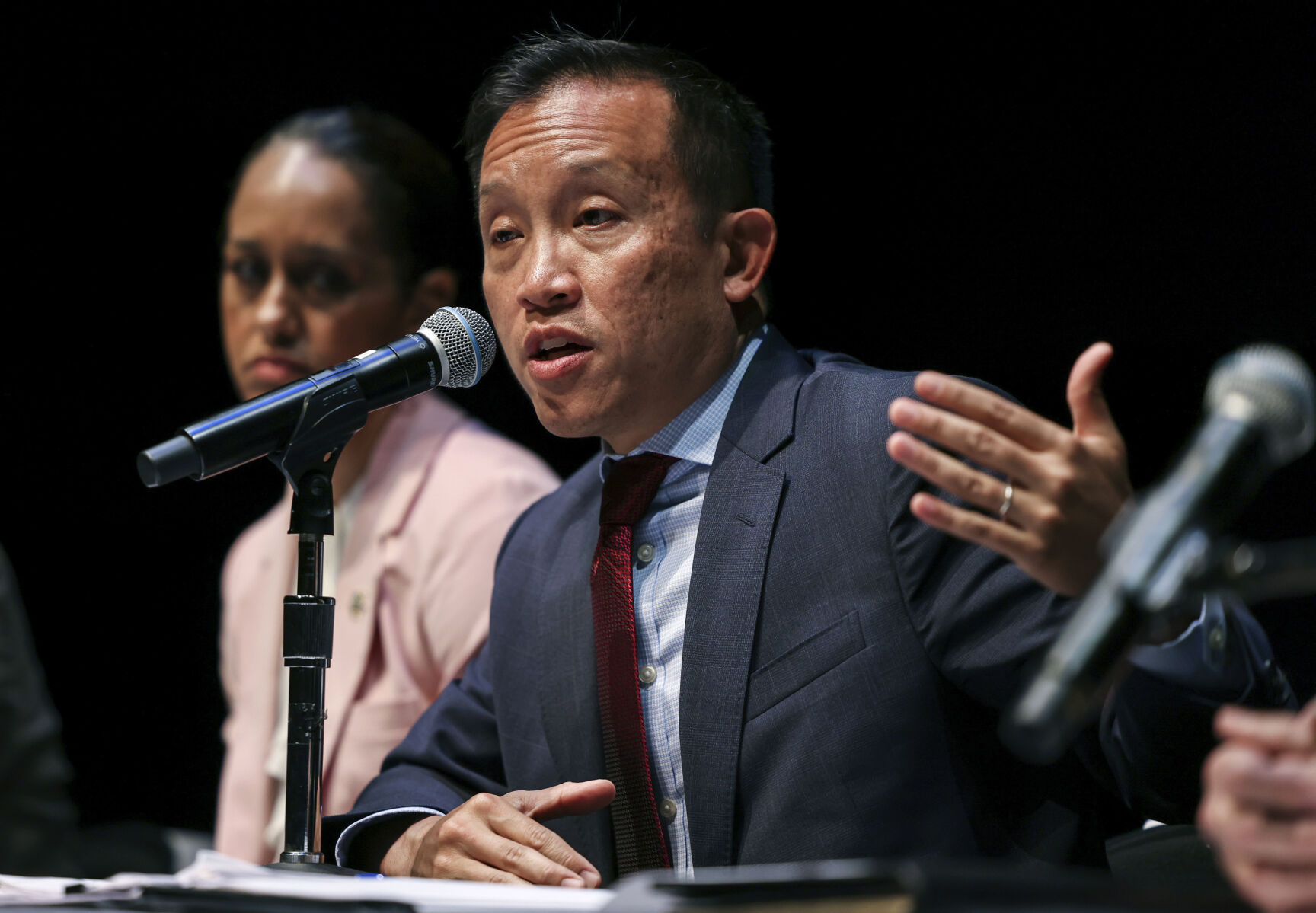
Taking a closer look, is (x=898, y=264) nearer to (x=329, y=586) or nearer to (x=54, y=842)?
(x=329, y=586)

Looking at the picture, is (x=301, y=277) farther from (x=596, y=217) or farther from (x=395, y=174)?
(x=596, y=217)

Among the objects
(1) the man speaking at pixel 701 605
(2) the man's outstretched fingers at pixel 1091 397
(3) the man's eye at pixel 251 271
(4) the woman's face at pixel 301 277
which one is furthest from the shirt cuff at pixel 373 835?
(3) the man's eye at pixel 251 271

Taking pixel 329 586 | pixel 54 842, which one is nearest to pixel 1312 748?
pixel 329 586

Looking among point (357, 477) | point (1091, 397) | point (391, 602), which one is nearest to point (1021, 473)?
point (1091, 397)

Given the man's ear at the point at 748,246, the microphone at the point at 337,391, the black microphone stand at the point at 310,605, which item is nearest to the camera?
the microphone at the point at 337,391

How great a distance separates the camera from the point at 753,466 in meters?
1.70

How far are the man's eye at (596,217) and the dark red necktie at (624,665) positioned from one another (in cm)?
36

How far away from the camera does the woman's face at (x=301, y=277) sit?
2.88 meters

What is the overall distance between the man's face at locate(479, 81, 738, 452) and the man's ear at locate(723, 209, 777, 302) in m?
0.04

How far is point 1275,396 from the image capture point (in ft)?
2.59

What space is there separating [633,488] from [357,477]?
4.37 ft

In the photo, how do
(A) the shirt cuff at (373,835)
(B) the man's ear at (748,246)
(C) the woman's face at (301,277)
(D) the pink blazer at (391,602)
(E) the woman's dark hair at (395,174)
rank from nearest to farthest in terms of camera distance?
(A) the shirt cuff at (373,835) → (B) the man's ear at (748,246) → (D) the pink blazer at (391,602) → (C) the woman's face at (301,277) → (E) the woman's dark hair at (395,174)

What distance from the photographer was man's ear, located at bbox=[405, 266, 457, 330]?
9.86 feet

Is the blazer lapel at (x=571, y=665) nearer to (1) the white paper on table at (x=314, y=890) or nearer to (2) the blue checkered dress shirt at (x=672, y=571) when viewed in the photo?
(2) the blue checkered dress shirt at (x=672, y=571)
